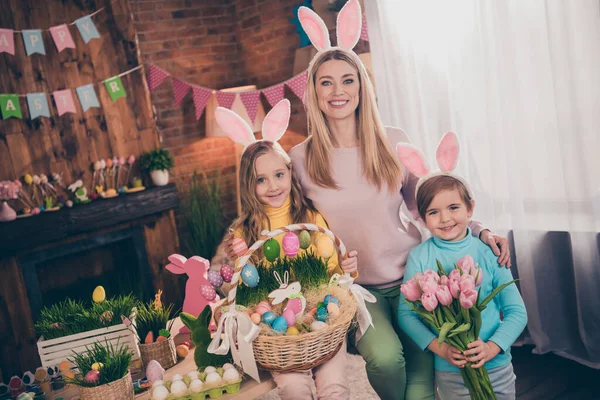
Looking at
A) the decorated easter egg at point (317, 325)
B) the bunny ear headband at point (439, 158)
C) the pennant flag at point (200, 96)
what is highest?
the pennant flag at point (200, 96)

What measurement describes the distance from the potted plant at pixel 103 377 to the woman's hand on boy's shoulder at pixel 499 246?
115 centimetres

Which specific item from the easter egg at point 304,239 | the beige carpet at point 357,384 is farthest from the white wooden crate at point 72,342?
the beige carpet at point 357,384

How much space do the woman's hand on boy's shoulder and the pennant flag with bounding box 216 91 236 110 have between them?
234cm

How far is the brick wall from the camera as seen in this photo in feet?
13.4

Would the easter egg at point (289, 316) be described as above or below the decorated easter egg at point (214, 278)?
below

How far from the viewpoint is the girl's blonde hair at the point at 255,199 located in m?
1.89

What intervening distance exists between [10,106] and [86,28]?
693 millimetres

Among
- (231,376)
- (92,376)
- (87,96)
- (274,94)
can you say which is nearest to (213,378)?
(231,376)

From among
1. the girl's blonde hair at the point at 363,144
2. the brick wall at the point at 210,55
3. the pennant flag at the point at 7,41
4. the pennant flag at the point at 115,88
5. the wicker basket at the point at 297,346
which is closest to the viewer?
the wicker basket at the point at 297,346

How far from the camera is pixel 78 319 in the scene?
1.79 meters

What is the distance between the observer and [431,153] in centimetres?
305

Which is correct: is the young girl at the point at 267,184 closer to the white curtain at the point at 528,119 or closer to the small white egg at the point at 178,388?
the small white egg at the point at 178,388

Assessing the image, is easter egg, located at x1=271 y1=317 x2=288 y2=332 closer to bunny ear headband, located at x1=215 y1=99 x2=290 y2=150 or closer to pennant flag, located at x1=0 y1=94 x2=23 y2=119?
bunny ear headband, located at x1=215 y1=99 x2=290 y2=150

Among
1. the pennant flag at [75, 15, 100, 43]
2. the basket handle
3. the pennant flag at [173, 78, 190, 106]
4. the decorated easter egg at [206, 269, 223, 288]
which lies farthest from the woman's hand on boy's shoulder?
the pennant flag at [75, 15, 100, 43]
